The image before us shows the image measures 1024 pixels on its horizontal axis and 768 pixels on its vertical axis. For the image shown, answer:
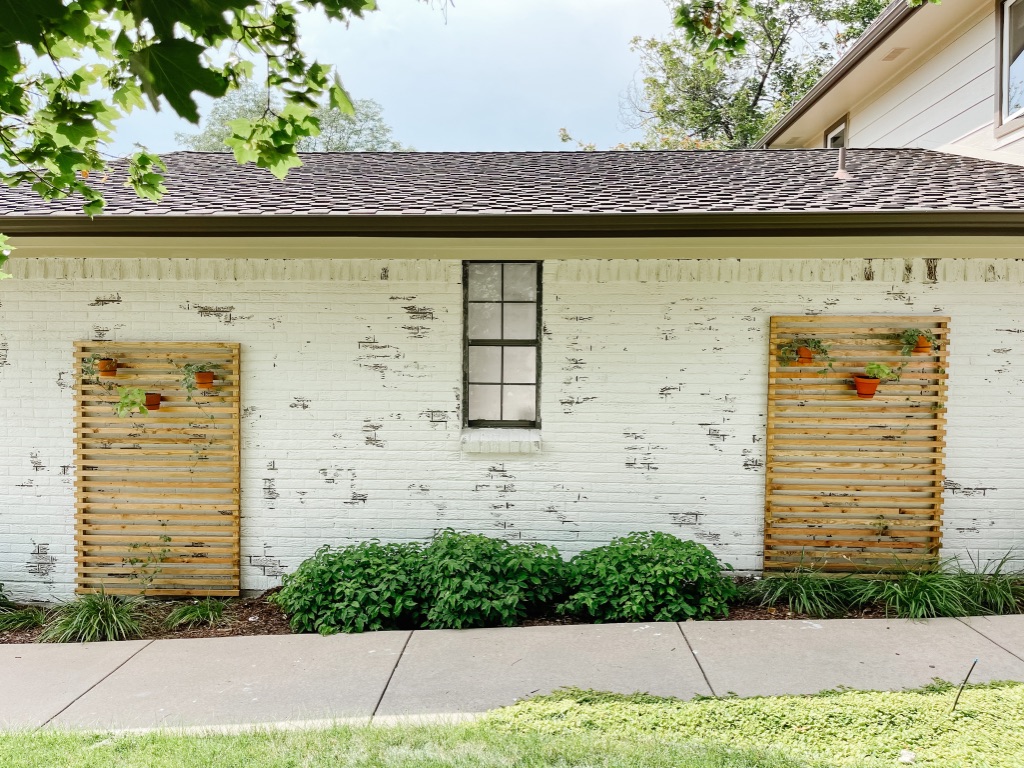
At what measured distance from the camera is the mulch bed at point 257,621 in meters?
5.12

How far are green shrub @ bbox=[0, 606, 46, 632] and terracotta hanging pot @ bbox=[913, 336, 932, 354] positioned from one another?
725 cm

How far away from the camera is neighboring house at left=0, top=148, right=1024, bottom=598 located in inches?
226

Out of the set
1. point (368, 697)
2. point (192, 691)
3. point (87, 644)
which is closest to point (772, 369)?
point (368, 697)

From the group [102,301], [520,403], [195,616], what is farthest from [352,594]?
[102,301]

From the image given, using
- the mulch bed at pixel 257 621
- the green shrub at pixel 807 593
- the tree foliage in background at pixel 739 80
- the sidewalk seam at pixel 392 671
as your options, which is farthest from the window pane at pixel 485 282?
the tree foliage in background at pixel 739 80

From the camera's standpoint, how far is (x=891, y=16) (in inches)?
313

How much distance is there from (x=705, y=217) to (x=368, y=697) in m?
3.99

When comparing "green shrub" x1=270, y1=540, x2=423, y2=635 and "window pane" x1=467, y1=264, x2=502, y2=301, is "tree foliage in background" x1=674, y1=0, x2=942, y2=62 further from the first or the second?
"green shrub" x1=270, y1=540, x2=423, y2=635

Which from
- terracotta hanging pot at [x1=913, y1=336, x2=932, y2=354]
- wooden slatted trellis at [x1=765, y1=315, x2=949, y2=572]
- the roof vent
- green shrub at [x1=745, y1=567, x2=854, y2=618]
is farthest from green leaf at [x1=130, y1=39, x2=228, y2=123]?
the roof vent

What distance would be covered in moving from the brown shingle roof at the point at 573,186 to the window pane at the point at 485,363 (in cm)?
123

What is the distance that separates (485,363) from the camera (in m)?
6.06

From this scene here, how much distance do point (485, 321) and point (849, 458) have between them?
324 centimetres

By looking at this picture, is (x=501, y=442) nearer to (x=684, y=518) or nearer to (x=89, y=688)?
(x=684, y=518)

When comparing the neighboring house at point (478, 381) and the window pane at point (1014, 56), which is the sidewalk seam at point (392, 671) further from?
the window pane at point (1014, 56)
